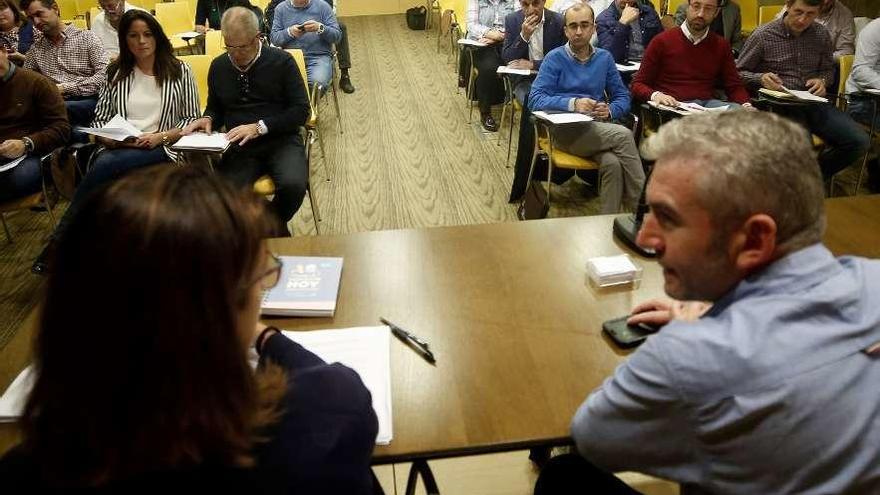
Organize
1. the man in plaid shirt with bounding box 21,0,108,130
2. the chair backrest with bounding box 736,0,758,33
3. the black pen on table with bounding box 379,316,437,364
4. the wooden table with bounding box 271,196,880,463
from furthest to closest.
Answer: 1. the chair backrest with bounding box 736,0,758,33
2. the man in plaid shirt with bounding box 21,0,108,130
3. the black pen on table with bounding box 379,316,437,364
4. the wooden table with bounding box 271,196,880,463

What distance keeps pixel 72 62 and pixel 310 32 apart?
1628mm

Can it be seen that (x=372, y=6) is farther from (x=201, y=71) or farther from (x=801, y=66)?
(x=801, y=66)

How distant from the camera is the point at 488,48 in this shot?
4805 millimetres

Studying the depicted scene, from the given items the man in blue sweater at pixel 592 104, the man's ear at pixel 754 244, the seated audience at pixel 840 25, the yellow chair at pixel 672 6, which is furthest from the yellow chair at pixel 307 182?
the seated audience at pixel 840 25

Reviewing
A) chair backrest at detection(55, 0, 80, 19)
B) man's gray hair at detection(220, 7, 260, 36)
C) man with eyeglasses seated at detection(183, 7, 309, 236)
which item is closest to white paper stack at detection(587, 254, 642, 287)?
man with eyeglasses seated at detection(183, 7, 309, 236)

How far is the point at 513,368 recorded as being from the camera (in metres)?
1.17

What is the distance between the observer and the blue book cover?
1354 mm

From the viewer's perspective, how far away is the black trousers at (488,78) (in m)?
4.74

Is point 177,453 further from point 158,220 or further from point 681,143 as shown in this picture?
A: point 681,143

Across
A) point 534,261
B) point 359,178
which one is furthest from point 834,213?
point 359,178

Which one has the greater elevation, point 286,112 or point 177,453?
point 177,453

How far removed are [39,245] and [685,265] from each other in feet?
11.5

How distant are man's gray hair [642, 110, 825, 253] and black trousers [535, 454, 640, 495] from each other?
1.83 ft

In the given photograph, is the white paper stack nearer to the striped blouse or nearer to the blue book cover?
the blue book cover
